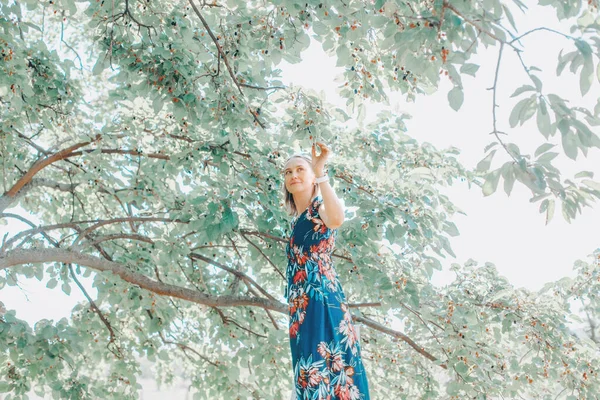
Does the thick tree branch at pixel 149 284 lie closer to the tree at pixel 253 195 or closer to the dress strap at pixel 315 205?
the tree at pixel 253 195

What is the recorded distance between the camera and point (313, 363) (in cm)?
206

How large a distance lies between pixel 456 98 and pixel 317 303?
3.30 ft

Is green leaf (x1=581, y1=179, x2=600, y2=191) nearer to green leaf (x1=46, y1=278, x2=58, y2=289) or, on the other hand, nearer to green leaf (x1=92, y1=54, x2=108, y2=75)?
green leaf (x1=92, y1=54, x2=108, y2=75)

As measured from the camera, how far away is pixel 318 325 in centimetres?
212

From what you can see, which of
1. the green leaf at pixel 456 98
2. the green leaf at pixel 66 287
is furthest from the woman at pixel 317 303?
the green leaf at pixel 66 287

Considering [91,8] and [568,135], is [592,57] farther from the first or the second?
[91,8]

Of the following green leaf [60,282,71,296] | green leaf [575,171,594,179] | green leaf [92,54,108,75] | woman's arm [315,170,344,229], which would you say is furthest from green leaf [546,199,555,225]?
green leaf [60,282,71,296]

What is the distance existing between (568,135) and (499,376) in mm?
2657

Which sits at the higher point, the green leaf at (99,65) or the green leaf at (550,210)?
the green leaf at (99,65)

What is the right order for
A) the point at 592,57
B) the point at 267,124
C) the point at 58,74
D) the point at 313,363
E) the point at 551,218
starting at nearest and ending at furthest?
the point at 592,57 < the point at 551,218 < the point at 313,363 < the point at 267,124 < the point at 58,74

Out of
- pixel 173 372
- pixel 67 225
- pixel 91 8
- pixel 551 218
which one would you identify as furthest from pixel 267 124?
pixel 173 372

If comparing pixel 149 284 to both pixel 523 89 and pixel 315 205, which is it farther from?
pixel 523 89

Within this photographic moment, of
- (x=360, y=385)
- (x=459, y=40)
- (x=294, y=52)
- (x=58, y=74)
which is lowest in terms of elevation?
(x=360, y=385)

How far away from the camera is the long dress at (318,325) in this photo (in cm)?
205
